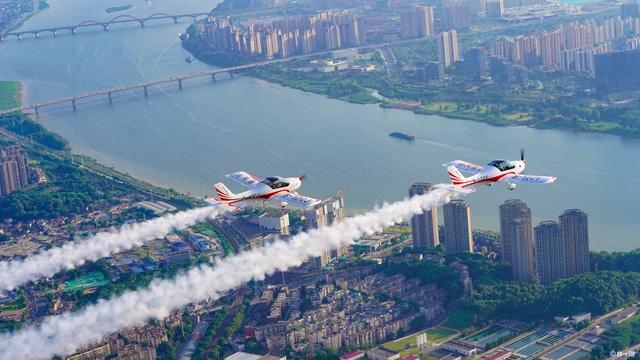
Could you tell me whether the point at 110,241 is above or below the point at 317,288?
above

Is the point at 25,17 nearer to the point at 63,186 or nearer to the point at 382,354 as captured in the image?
the point at 63,186

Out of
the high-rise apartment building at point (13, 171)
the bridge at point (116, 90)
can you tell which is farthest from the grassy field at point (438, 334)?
the bridge at point (116, 90)

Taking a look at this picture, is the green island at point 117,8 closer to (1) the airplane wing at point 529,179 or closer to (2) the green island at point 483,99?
(2) the green island at point 483,99

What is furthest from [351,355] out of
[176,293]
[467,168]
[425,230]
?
[425,230]

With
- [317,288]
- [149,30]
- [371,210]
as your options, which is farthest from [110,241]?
[149,30]

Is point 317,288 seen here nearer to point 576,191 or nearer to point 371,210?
point 371,210

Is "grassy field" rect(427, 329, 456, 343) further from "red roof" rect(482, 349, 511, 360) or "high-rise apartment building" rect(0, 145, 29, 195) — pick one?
"high-rise apartment building" rect(0, 145, 29, 195)
